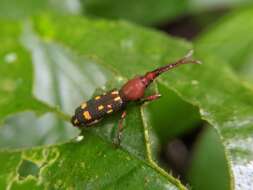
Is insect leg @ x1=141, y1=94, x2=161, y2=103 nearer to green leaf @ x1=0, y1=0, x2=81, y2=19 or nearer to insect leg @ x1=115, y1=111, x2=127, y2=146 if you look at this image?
insect leg @ x1=115, y1=111, x2=127, y2=146

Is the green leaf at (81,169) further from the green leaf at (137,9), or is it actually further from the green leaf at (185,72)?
the green leaf at (137,9)

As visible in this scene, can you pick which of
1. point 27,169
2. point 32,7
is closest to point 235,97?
point 27,169

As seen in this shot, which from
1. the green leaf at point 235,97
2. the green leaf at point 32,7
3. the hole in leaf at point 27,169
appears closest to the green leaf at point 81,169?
the hole in leaf at point 27,169

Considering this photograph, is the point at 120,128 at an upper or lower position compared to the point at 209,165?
upper

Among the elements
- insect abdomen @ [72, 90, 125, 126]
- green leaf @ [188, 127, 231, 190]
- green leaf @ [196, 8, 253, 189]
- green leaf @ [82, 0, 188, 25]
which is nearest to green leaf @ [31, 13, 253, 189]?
green leaf @ [196, 8, 253, 189]

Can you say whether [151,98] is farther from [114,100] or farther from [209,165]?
[209,165]

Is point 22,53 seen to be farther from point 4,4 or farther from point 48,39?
point 4,4
